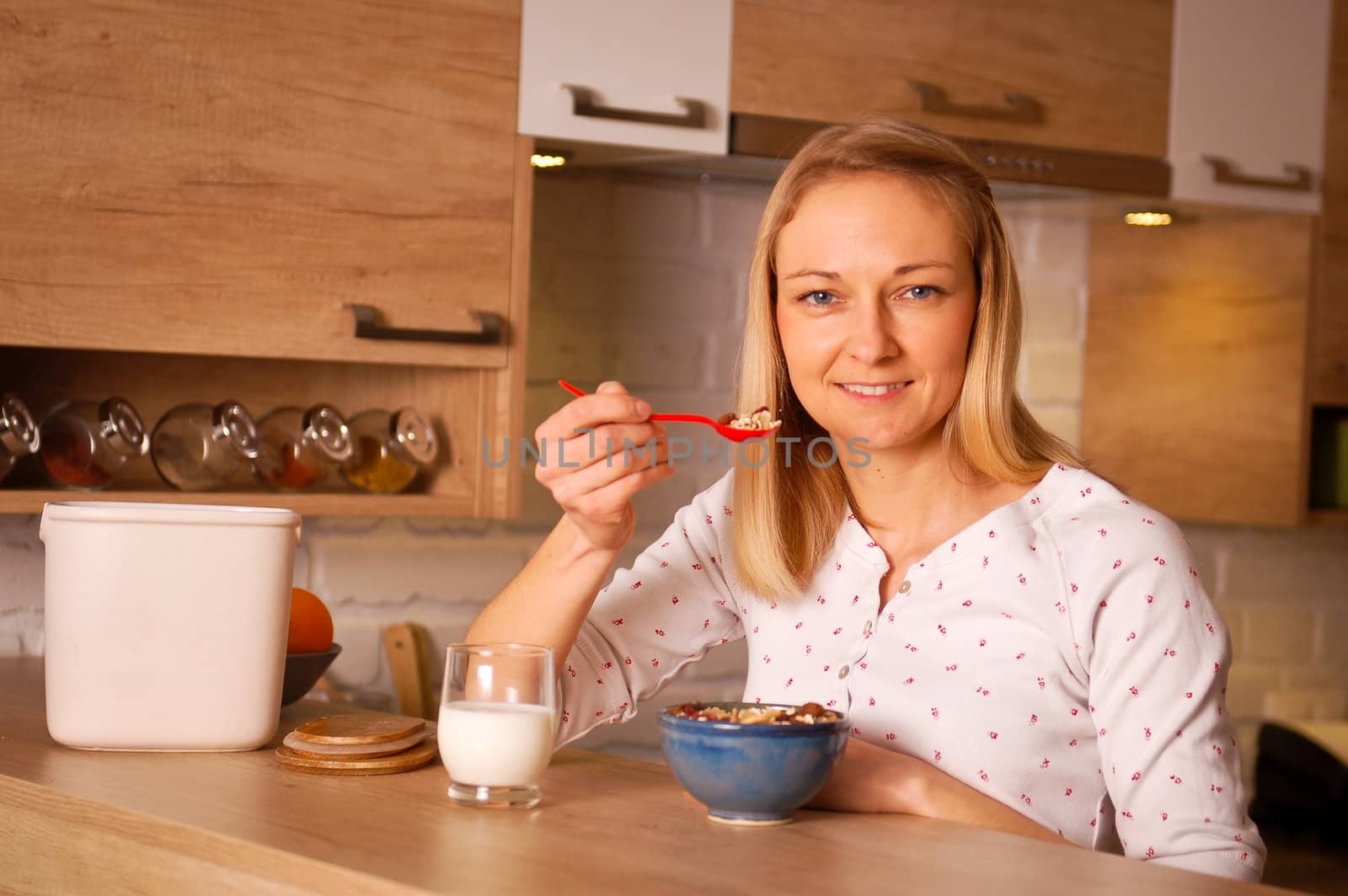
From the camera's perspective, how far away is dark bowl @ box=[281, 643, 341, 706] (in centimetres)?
158

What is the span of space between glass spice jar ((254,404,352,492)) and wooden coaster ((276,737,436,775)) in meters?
0.78

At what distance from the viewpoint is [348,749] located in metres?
1.30

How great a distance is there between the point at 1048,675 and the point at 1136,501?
0.62 ft

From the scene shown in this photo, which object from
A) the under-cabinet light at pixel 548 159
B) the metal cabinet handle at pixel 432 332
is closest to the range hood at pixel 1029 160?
the under-cabinet light at pixel 548 159

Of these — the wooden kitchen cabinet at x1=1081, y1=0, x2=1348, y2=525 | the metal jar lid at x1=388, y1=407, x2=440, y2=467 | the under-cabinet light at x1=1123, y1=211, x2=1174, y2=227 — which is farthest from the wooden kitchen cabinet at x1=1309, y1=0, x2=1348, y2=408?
the metal jar lid at x1=388, y1=407, x2=440, y2=467

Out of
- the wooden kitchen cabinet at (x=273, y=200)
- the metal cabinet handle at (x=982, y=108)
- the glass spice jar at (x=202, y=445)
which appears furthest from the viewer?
the metal cabinet handle at (x=982, y=108)

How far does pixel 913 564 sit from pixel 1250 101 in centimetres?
131

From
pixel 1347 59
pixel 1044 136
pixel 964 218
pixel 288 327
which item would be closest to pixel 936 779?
pixel 964 218

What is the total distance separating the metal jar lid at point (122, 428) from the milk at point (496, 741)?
0.94 metres

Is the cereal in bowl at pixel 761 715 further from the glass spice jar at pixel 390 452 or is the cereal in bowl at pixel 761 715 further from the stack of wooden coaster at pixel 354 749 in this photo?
the glass spice jar at pixel 390 452

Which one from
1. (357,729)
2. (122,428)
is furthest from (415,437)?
(357,729)

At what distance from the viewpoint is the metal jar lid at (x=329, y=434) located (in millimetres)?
2064

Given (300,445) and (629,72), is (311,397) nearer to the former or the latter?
(300,445)

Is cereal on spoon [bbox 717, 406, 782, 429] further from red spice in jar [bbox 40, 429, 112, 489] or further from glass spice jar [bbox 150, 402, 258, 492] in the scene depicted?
red spice in jar [bbox 40, 429, 112, 489]
